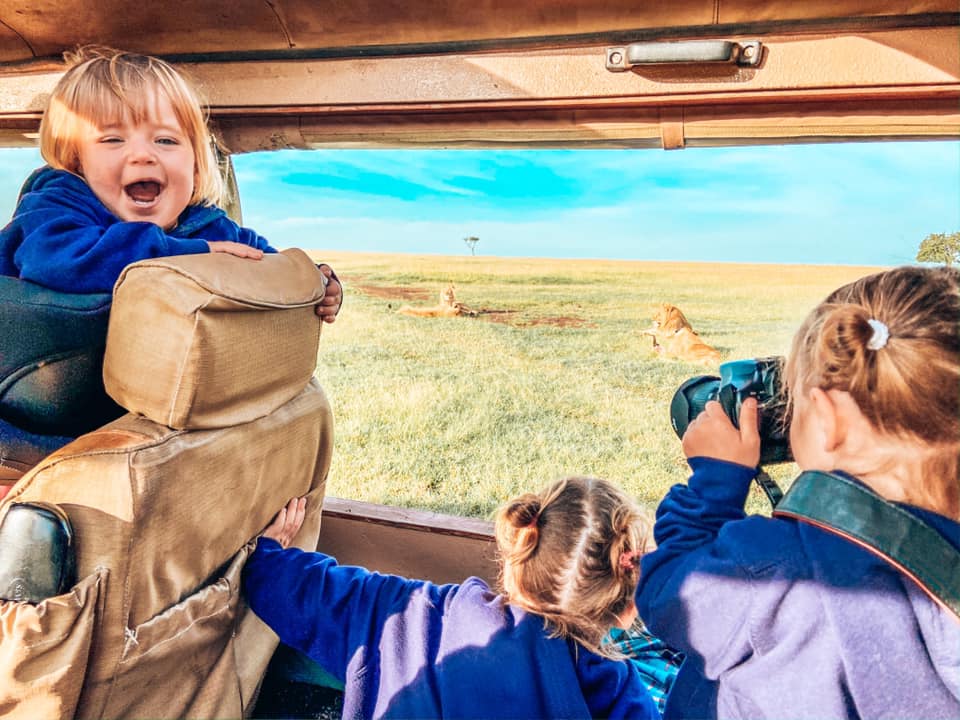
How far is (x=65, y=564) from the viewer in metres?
0.86

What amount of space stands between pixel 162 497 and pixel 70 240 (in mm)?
467

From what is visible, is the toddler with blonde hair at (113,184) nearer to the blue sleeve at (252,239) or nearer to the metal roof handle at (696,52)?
the blue sleeve at (252,239)

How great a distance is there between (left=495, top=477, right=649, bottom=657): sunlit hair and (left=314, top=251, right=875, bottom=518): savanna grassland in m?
0.76

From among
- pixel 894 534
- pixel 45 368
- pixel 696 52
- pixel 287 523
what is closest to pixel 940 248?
pixel 696 52

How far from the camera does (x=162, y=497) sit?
3.01 ft

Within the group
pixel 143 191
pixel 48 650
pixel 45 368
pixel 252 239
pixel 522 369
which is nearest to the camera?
pixel 48 650

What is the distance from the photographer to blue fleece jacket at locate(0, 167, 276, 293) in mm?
987

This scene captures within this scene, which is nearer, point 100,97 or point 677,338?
point 100,97

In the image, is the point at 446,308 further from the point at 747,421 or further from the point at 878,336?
the point at 878,336

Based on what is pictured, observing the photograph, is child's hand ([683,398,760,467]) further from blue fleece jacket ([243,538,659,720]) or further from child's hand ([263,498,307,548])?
child's hand ([263,498,307,548])

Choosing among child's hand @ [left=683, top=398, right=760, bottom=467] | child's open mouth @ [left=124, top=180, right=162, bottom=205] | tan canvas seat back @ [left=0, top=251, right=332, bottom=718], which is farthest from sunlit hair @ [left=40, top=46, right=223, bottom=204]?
child's hand @ [left=683, top=398, right=760, bottom=467]

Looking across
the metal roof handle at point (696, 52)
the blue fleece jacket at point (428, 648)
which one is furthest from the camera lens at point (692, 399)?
the metal roof handle at point (696, 52)

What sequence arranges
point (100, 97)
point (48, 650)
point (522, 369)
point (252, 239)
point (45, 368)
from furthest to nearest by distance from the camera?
point (522, 369), point (252, 239), point (100, 97), point (45, 368), point (48, 650)

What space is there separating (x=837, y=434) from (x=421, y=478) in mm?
1419
